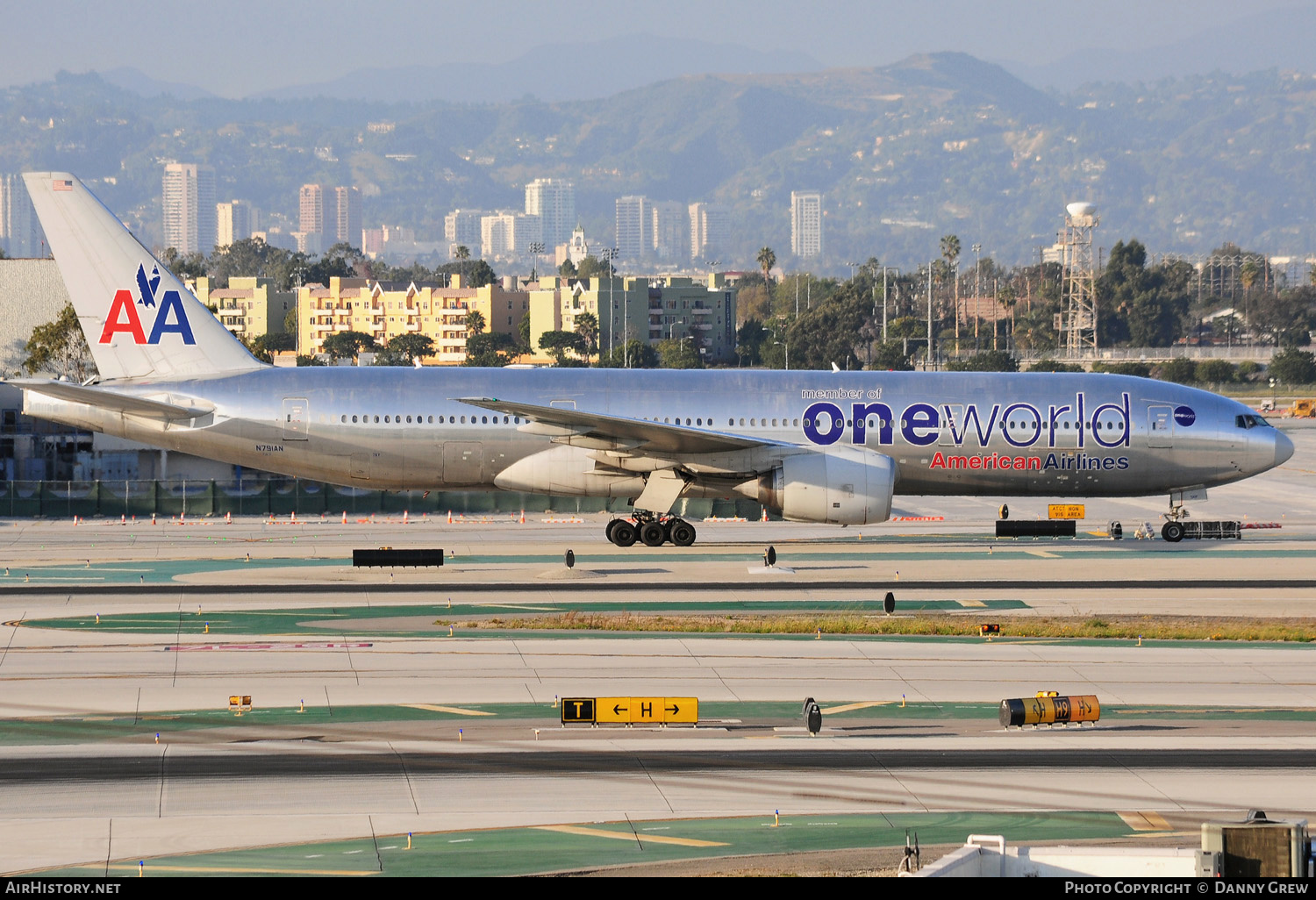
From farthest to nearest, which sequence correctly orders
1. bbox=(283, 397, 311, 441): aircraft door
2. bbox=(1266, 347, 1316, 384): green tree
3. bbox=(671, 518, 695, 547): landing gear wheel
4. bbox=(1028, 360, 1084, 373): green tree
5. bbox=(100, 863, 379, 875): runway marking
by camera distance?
1. bbox=(1266, 347, 1316, 384): green tree
2. bbox=(1028, 360, 1084, 373): green tree
3. bbox=(671, 518, 695, 547): landing gear wheel
4. bbox=(283, 397, 311, 441): aircraft door
5. bbox=(100, 863, 379, 875): runway marking

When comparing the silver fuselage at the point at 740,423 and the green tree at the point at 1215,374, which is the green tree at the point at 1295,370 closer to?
the green tree at the point at 1215,374

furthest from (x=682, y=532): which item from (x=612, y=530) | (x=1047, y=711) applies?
(x=1047, y=711)

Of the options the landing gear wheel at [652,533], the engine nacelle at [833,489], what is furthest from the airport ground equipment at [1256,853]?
the landing gear wheel at [652,533]

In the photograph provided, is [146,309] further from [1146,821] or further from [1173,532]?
[1146,821]

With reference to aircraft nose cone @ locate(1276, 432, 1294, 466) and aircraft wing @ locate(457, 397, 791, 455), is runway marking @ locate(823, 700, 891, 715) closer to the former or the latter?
aircraft wing @ locate(457, 397, 791, 455)

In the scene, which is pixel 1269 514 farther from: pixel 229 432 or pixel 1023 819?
pixel 1023 819

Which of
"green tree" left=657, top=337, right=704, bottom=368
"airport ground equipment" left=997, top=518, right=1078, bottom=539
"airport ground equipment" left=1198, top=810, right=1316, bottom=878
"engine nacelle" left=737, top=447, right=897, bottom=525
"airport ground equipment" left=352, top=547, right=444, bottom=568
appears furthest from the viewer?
"green tree" left=657, top=337, right=704, bottom=368

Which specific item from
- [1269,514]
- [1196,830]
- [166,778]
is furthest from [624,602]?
[1269,514]

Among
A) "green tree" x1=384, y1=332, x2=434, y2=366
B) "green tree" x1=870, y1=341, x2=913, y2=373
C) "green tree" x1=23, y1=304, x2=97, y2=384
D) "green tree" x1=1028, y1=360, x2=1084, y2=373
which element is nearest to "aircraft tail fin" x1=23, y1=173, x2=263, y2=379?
"green tree" x1=23, y1=304, x2=97, y2=384
